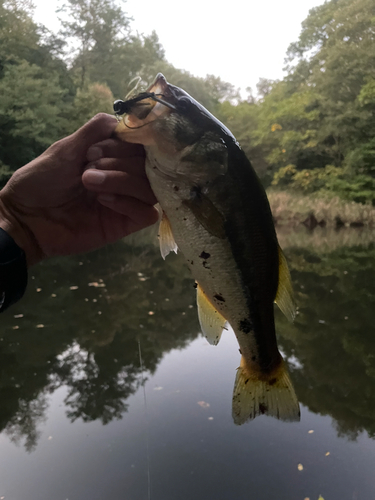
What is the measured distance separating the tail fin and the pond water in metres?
1.52

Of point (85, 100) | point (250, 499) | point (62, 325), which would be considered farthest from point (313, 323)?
point (85, 100)

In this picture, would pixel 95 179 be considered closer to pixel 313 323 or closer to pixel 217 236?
pixel 217 236

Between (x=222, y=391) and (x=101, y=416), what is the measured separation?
122 cm

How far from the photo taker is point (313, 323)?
5.43m

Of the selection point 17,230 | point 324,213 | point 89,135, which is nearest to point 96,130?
point 89,135

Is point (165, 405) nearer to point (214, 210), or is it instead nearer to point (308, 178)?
point (214, 210)

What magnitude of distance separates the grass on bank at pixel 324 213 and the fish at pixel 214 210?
17086mm

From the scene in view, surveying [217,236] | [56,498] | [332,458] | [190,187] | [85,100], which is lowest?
[56,498]

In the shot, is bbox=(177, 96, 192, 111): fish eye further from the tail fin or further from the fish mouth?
the tail fin

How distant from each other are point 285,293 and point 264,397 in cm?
45

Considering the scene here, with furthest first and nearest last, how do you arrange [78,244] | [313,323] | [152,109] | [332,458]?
[313,323] < [332,458] < [78,244] < [152,109]

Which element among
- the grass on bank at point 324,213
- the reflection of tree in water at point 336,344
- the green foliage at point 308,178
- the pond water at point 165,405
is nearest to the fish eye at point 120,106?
the pond water at point 165,405

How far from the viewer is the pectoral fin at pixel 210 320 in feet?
5.07

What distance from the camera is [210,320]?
5.10 ft
